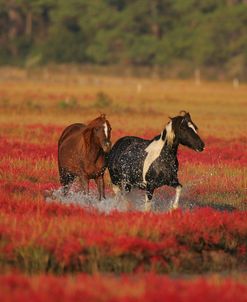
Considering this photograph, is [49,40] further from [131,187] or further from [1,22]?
[131,187]

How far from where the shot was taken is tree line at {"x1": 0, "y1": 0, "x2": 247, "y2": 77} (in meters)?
91.1

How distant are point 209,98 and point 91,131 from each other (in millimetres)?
43201

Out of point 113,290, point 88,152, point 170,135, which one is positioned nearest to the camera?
point 113,290

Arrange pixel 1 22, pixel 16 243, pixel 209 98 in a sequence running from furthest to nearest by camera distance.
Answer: pixel 1 22 < pixel 209 98 < pixel 16 243

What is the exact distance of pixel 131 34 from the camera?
9825 cm

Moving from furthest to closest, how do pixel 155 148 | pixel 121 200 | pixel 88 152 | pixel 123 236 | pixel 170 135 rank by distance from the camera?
pixel 121 200, pixel 88 152, pixel 155 148, pixel 170 135, pixel 123 236

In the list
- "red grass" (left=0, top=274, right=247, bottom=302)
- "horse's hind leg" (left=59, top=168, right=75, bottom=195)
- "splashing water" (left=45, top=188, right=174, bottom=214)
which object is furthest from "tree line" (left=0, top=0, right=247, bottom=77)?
"red grass" (left=0, top=274, right=247, bottom=302)

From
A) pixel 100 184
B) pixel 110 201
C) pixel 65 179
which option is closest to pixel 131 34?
pixel 65 179

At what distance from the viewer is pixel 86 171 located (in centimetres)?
1498

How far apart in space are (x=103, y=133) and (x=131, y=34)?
84737 mm

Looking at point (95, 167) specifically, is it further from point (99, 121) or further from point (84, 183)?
point (99, 121)

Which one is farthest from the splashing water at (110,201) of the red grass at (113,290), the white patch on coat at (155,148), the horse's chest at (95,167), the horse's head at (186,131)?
the red grass at (113,290)

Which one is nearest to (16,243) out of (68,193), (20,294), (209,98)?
(20,294)

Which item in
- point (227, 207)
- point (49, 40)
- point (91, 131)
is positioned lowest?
point (227, 207)
